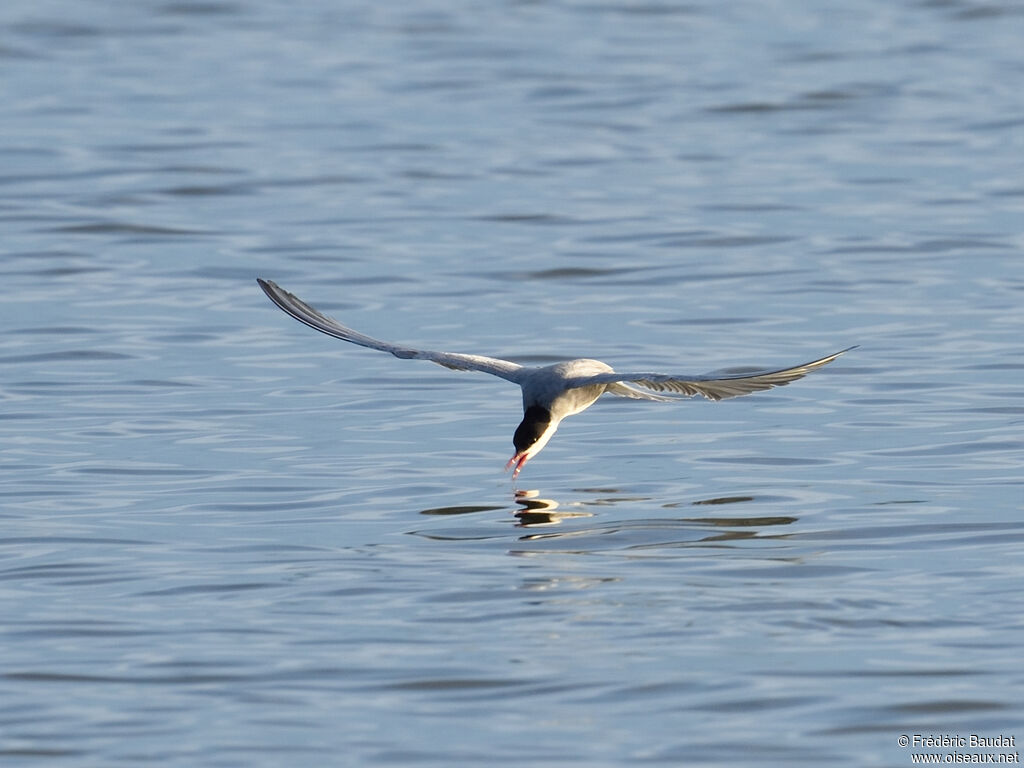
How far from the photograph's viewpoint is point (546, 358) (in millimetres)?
13516

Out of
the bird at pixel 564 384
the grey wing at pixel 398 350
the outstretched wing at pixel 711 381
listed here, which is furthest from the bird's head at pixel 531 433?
the grey wing at pixel 398 350

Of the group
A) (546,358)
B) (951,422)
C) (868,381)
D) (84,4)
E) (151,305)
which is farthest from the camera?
(84,4)

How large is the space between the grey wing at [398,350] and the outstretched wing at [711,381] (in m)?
0.62

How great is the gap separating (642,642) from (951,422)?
436 centimetres

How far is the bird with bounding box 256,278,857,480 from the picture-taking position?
9727 millimetres

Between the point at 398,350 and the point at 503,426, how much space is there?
1.24 metres

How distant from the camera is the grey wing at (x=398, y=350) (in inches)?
422

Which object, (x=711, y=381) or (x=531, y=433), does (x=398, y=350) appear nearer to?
(x=531, y=433)

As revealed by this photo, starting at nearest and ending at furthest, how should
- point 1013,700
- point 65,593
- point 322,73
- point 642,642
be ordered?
point 1013,700, point 642,642, point 65,593, point 322,73

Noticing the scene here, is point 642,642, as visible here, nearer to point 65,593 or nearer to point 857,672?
point 857,672

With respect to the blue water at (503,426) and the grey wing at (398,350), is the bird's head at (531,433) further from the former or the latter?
the grey wing at (398,350)

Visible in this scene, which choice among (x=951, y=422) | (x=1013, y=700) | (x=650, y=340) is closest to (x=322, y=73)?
(x=650, y=340)

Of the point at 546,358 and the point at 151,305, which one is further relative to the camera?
the point at 151,305

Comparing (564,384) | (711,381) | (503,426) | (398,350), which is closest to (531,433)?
(564,384)
